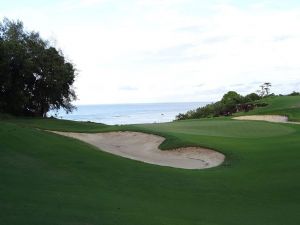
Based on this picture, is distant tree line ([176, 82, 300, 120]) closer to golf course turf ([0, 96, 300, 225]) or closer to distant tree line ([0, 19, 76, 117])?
distant tree line ([0, 19, 76, 117])

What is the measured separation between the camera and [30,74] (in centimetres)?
4747

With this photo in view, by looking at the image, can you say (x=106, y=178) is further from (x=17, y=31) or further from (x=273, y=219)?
(x=17, y=31)

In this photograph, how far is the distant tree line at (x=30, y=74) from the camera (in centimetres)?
4591

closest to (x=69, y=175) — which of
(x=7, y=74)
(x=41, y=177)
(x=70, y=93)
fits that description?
(x=41, y=177)

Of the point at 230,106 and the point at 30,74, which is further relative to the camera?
the point at 230,106

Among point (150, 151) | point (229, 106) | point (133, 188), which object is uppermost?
point (229, 106)

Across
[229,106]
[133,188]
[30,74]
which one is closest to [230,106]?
[229,106]

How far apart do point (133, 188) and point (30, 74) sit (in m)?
35.4

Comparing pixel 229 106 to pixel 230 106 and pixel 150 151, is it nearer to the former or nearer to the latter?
pixel 230 106

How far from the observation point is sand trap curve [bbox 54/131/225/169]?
24047 millimetres

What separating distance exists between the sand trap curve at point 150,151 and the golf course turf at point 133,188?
1335 millimetres

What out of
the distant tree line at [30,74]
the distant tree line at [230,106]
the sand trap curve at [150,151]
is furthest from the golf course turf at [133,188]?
the distant tree line at [230,106]

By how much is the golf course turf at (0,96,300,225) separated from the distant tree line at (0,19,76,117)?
25080mm

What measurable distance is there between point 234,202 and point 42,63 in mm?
37005
